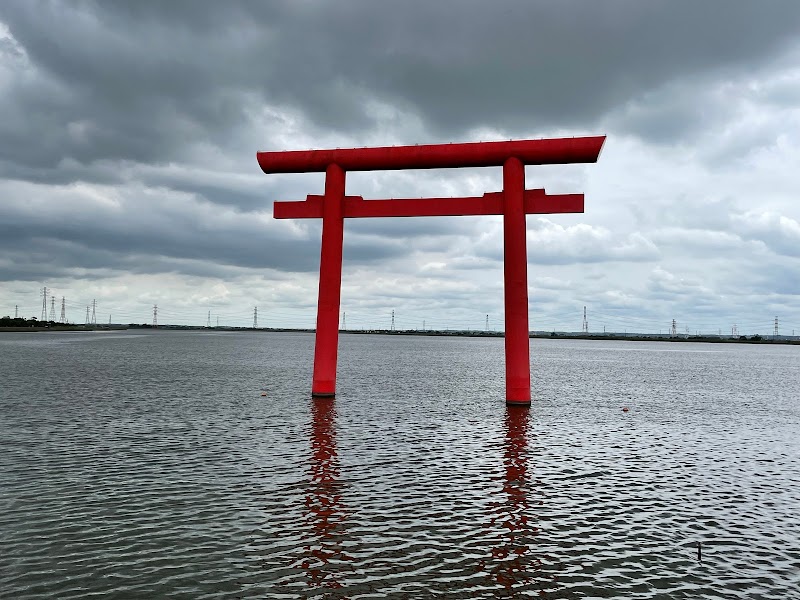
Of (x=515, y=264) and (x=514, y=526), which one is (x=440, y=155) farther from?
(x=514, y=526)

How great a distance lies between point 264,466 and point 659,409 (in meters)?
15.2

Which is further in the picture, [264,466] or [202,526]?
[264,466]

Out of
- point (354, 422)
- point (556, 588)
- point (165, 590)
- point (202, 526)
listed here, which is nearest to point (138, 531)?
point (202, 526)

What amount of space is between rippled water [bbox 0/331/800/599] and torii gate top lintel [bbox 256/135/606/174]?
7145mm

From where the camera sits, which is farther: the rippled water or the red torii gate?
the red torii gate

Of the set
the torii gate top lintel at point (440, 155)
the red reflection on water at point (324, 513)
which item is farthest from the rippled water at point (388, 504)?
the torii gate top lintel at point (440, 155)

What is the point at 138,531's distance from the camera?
262 inches

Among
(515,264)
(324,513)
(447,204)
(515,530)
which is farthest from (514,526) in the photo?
(447,204)

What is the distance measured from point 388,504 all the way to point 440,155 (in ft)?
36.0

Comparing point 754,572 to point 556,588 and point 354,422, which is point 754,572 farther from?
point 354,422

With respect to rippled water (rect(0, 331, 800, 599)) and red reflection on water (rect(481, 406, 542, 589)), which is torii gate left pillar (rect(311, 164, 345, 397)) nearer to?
rippled water (rect(0, 331, 800, 599))

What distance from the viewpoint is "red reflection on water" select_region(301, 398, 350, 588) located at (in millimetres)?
5691

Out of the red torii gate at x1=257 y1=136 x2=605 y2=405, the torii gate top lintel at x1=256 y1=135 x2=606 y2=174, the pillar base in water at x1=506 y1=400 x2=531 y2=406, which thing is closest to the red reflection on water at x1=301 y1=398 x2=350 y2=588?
the red torii gate at x1=257 y1=136 x2=605 y2=405

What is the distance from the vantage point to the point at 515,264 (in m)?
16.0
